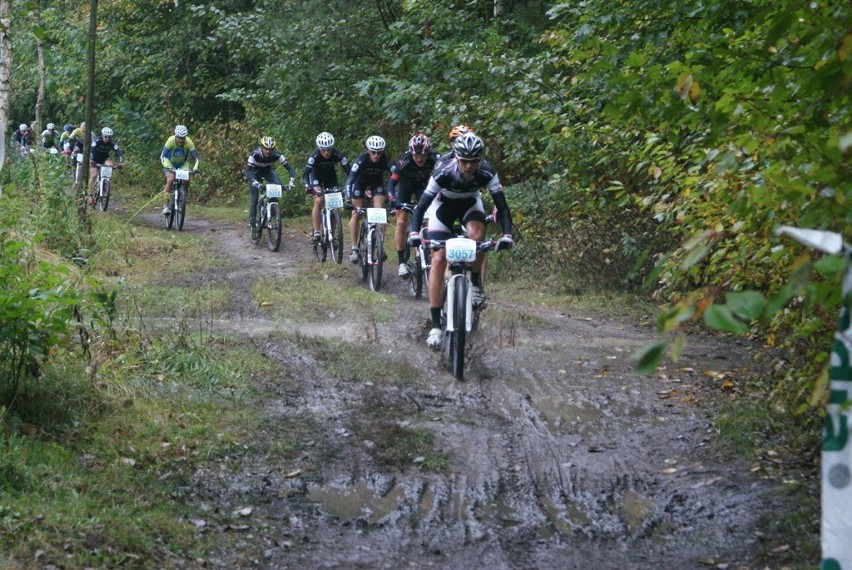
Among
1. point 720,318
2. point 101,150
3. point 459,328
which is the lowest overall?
point 459,328

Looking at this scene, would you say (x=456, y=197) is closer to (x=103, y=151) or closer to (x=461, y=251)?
(x=461, y=251)

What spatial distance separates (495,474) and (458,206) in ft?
12.6

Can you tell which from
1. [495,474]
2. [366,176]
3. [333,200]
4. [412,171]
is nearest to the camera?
[495,474]

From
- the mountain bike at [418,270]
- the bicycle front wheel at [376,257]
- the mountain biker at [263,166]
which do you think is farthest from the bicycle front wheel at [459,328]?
the mountain biker at [263,166]

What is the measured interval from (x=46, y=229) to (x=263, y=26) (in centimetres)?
1014

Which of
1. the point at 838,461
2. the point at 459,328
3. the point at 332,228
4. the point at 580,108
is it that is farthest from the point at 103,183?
the point at 838,461

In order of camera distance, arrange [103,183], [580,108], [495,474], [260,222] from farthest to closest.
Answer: [103,183]
[260,222]
[580,108]
[495,474]

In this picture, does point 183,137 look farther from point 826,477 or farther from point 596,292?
point 826,477

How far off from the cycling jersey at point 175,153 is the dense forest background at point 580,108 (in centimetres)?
300

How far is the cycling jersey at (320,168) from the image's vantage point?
15305 millimetres

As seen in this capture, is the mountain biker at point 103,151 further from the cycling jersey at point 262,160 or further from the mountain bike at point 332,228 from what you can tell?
the mountain bike at point 332,228

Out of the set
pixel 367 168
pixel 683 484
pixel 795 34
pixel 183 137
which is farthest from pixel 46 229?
pixel 795 34

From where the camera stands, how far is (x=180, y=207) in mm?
20031

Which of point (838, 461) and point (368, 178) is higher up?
point (368, 178)
